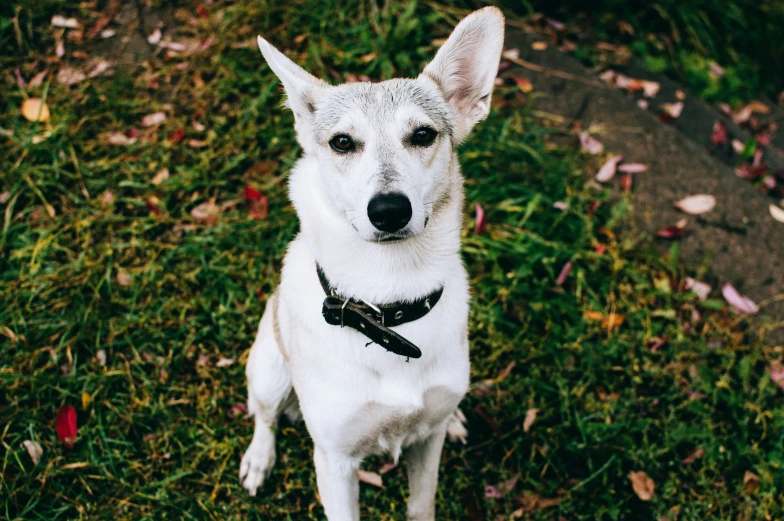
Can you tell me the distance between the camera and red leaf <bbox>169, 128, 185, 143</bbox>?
4.61 meters

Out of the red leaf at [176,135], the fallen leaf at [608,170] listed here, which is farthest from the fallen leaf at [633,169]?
the red leaf at [176,135]

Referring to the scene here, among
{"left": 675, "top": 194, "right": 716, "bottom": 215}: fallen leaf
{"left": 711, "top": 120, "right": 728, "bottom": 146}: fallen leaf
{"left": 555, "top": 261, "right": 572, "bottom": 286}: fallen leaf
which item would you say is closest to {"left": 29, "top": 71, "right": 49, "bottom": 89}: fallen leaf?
{"left": 555, "top": 261, "right": 572, "bottom": 286}: fallen leaf

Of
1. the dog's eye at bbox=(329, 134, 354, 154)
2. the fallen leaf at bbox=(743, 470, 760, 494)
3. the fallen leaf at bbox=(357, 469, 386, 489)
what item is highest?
the dog's eye at bbox=(329, 134, 354, 154)

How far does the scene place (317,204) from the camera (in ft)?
7.91

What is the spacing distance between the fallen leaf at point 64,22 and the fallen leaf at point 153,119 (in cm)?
131

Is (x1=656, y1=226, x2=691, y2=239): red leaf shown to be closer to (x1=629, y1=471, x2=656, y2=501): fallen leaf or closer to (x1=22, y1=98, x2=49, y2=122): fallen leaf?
(x1=629, y1=471, x2=656, y2=501): fallen leaf

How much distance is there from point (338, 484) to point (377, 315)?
0.86m

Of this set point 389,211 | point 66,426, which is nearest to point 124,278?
point 66,426

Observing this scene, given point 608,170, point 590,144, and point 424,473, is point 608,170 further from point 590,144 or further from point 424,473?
point 424,473

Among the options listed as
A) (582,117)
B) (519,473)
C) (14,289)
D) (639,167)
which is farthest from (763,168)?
(14,289)

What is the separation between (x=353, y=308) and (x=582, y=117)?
11.6ft

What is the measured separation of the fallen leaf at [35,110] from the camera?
4.55m

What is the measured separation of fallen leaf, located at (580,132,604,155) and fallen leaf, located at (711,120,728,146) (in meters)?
1.27

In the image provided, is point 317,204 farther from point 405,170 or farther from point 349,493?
point 349,493
